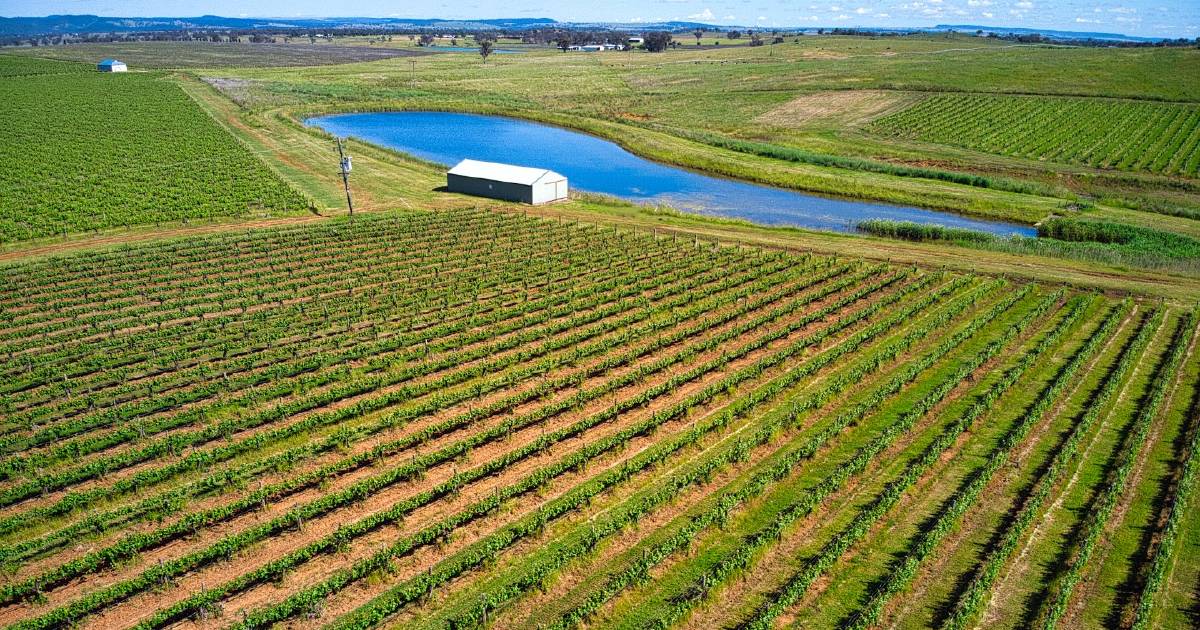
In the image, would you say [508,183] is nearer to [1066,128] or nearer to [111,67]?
[1066,128]

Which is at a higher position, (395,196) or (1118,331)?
(395,196)

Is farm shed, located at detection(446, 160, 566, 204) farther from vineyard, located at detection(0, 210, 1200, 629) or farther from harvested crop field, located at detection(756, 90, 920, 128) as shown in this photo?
harvested crop field, located at detection(756, 90, 920, 128)

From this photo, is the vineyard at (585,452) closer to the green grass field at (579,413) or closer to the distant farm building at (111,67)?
the green grass field at (579,413)

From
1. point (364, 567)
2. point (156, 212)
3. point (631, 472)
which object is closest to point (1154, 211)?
point (631, 472)

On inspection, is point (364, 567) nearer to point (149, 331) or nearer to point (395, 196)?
point (149, 331)

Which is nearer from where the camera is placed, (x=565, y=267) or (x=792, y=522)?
(x=792, y=522)

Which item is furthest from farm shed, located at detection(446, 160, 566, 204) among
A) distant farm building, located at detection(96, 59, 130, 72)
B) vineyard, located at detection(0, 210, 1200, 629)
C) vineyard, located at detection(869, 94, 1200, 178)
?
distant farm building, located at detection(96, 59, 130, 72)

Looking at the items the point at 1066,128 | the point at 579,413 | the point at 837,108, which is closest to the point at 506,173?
the point at 579,413
